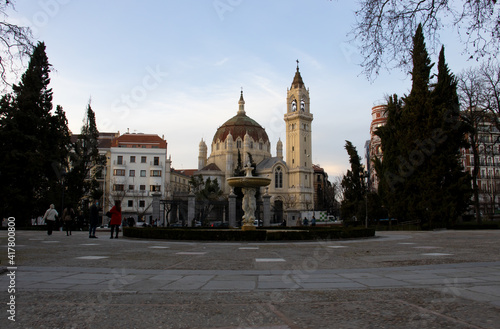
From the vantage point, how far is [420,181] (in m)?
30.9

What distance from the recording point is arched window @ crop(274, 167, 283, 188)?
3351 inches

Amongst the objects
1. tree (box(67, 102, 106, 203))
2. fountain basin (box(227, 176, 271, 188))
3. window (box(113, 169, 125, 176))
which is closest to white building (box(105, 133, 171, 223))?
window (box(113, 169, 125, 176))

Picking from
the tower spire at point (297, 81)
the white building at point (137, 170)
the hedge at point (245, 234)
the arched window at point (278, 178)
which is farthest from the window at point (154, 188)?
the hedge at point (245, 234)

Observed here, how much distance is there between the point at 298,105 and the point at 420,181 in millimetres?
58142

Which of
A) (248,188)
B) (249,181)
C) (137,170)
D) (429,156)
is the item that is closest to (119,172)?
(137,170)

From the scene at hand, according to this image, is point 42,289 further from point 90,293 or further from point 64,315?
point 64,315

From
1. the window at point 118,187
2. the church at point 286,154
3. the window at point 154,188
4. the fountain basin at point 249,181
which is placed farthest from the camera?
the church at point 286,154

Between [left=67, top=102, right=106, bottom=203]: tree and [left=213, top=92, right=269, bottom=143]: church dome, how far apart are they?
50.5m

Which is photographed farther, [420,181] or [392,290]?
[420,181]

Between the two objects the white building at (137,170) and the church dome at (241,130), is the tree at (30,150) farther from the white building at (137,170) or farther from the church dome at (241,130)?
the church dome at (241,130)

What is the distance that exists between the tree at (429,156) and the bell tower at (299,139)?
4971cm

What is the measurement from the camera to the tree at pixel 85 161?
37.9m

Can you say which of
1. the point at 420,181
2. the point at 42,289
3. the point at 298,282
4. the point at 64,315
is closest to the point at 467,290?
the point at 298,282

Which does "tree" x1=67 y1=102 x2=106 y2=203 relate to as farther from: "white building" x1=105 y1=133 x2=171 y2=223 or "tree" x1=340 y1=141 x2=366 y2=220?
"tree" x1=340 y1=141 x2=366 y2=220
